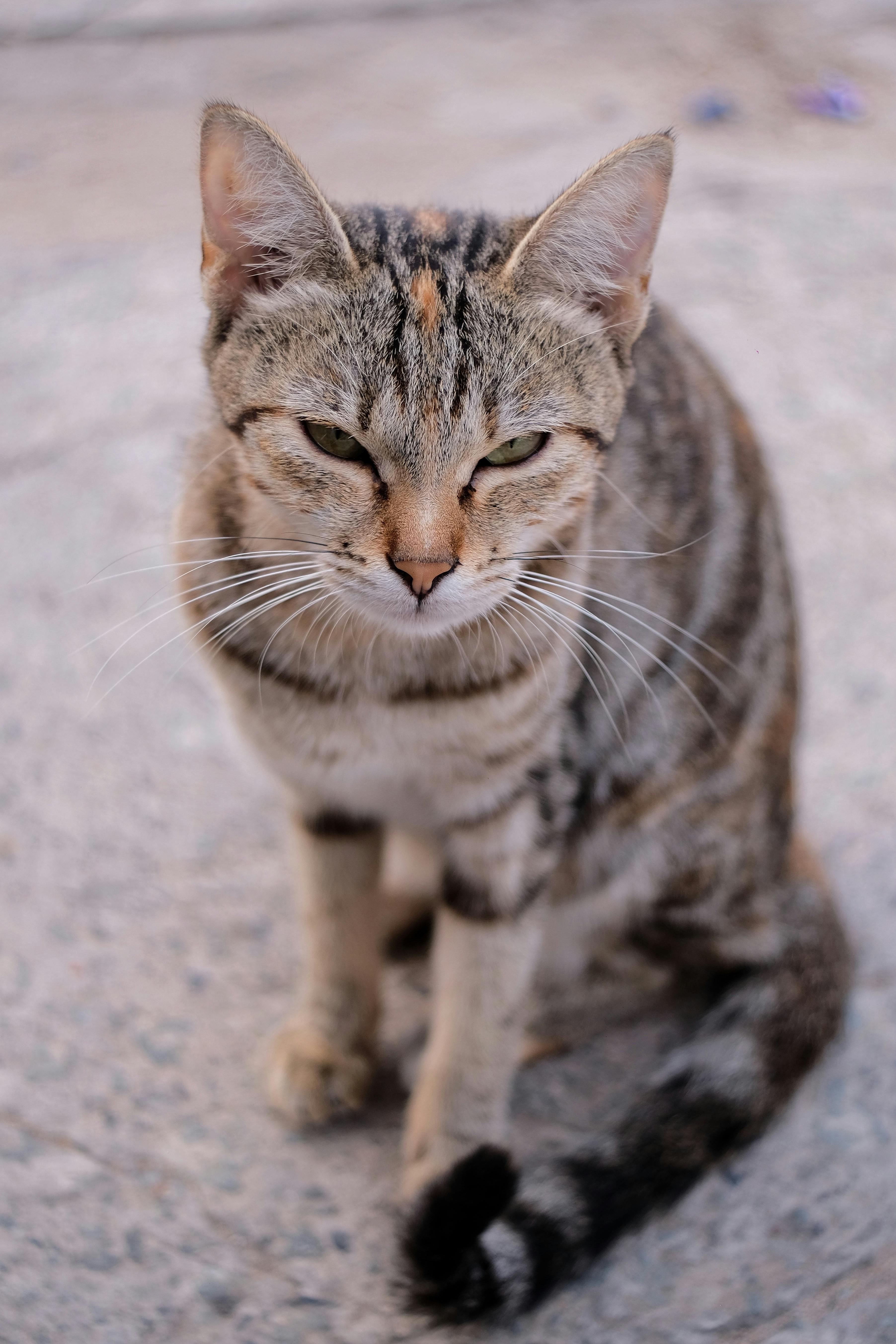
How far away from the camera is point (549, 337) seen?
56.7 inches

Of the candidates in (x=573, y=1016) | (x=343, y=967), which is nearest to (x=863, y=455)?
(x=573, y=1016)

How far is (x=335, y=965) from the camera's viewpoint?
1910 millimetres

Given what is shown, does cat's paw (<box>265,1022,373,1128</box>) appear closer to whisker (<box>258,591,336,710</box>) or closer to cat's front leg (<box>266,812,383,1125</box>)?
cat's front leg (<box>266,812,383,1125</box>)

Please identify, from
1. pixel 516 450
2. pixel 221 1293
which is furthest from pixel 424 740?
pixel 221 1293

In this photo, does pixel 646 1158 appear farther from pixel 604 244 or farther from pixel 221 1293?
pixel 604 244

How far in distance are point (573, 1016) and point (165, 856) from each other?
86 centimetres

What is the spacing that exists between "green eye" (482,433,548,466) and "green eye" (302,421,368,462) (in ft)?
0.50

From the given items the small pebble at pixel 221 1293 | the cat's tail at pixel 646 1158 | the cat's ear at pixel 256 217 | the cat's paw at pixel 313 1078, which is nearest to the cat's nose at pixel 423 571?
the cat's ear at pixel 256 217

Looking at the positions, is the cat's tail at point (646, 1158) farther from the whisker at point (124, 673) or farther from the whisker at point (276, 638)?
the whisker at point (124, 673)

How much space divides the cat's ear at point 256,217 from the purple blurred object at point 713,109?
4.00 m

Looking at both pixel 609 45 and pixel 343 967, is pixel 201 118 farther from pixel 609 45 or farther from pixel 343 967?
pixel 609 45

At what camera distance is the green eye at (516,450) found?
4.65ft

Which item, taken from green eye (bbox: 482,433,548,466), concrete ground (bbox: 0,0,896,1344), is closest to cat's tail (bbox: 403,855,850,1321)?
concrete ground (bbox: 0,0,896,1344)

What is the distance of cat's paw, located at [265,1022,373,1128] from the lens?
1.84 m
